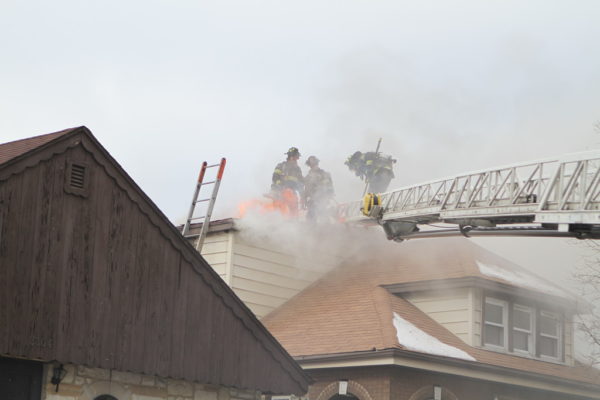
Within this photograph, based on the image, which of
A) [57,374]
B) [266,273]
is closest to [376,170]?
[266,273]

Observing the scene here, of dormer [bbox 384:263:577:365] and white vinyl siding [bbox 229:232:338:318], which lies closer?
dormer [bbox 384:263:577:365]

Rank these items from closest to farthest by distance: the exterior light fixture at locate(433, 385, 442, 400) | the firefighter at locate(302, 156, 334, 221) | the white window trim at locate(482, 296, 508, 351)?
the exterior light fixture at locate(433, 385, 442, 400) → the white window trim at locate(482, 296, 508, 351) → the firefighter at locate(302, 156, 334, 221)

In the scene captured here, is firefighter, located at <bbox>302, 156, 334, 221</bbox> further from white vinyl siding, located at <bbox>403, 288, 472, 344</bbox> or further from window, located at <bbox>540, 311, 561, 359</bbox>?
window, located at <bbox>540, 311, 561, 359</bbox>

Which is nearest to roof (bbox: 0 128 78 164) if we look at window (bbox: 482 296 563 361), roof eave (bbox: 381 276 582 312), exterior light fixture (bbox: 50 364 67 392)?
exterior light fixture (bbox: 50 364 67 392)

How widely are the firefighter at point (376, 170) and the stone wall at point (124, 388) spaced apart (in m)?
9.65

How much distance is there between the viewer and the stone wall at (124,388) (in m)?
13.6

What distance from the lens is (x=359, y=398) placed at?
20.5 metres

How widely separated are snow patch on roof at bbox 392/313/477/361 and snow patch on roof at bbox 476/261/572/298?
91.4 inches

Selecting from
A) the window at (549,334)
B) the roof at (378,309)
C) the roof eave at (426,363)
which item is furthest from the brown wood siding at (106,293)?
the window at (549,334)

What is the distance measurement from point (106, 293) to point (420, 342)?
8.55m

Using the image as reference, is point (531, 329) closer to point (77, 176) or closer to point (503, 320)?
point (503, 320)

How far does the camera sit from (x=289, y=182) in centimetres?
2533

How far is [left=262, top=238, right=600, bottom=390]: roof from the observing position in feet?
69.1

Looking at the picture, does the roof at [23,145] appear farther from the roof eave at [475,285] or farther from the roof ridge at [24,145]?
the roof eave at [475,285]
